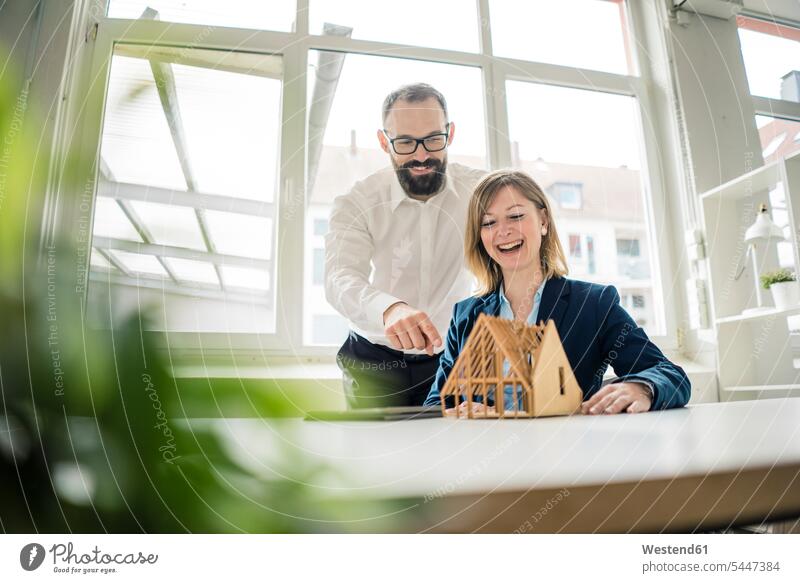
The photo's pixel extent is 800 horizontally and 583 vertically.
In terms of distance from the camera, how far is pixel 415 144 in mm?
531

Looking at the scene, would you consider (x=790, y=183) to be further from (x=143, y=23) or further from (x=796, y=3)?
(x=143, y=23)

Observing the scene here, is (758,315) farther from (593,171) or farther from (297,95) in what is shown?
(297,95)

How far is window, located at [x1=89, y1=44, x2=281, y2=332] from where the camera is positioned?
16.0 inches

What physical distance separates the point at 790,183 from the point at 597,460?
0.53 meters

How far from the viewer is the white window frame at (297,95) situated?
0.43 m

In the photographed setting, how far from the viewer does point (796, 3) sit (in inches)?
20.9

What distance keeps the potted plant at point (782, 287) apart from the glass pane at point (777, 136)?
13cm

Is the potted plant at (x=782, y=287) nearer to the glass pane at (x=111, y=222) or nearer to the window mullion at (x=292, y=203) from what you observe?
the window mullion at (x=292, y=203)

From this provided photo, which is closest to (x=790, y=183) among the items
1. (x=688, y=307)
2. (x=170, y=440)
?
(x=688, y=307)

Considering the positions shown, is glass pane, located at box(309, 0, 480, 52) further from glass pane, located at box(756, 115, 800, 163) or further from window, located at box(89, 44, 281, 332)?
glass pane, located at box(756, 115, 800, 163)

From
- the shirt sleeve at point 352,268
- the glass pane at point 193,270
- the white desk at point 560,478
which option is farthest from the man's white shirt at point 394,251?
the white desk at point 560,478

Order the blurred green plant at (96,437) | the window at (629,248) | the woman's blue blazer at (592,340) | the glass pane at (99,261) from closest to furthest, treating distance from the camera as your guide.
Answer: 1. the blurred green plant at (96,437)
2. the glass pane at (99,261)
3. the woman's blue blazer at (592,340)
4. the window at (629,248)

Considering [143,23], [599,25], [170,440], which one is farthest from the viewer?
[599,25]

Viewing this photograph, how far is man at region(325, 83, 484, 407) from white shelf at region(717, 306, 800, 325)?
294mm
